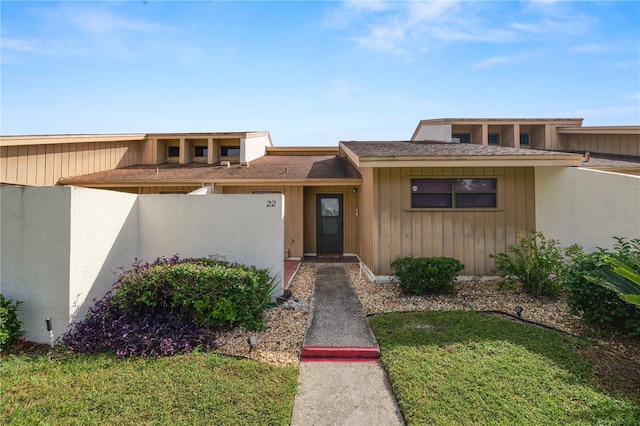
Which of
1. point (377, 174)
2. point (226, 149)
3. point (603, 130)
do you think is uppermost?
point (603, 130)

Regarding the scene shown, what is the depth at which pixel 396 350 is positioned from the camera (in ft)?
12.7

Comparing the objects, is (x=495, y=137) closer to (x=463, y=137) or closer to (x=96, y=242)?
(x=463, y=137)

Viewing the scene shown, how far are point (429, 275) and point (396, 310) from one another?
1.11 meters

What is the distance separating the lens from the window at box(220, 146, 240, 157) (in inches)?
554

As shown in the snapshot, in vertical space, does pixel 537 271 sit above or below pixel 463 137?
below

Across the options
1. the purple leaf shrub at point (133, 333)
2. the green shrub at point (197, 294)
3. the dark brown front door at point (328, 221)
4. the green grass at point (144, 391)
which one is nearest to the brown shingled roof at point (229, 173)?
the dark brown front door at point (328, 221)

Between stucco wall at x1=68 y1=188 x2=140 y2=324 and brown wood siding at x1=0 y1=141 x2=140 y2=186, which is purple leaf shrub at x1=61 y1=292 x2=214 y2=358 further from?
brown wood siding at x1=0 y1=141 x2=140 y2=186

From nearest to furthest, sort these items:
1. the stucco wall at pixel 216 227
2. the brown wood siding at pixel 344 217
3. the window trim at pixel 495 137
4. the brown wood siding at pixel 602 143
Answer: the stucco wall at pixel 216 227 → the brown wood siding at pixel 344 217 → the brown wood siding at pixel 602 143 → the window trim at pixel 495 137

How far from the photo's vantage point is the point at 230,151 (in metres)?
14.1

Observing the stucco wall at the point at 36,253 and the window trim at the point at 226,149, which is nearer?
the stucco wall at the point at 36,253

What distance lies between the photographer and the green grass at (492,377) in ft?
8.70

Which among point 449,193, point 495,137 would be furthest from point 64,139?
point 495,137

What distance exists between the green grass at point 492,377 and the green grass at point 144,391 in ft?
Result: 4.61

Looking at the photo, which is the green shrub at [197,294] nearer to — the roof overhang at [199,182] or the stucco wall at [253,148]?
the roof overhang at [199,182]
